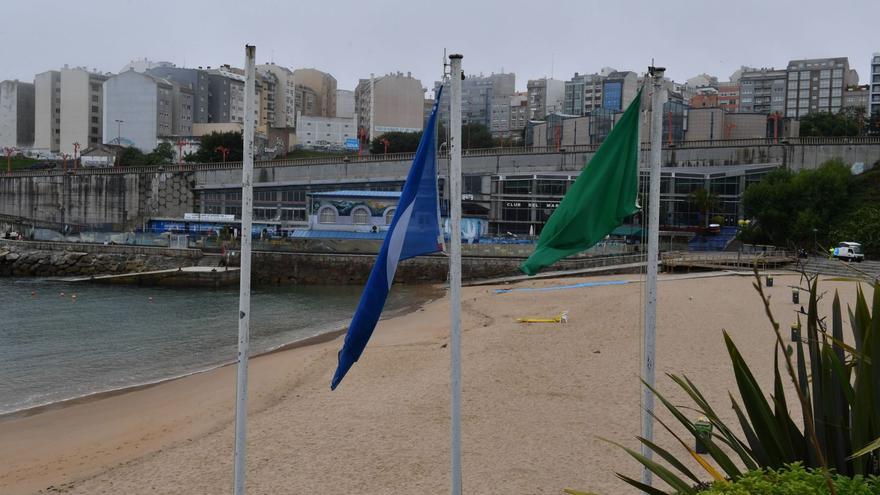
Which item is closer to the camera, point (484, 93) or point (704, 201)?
point (704, 201)

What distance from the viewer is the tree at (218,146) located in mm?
88188

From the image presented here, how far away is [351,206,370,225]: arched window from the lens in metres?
50.9

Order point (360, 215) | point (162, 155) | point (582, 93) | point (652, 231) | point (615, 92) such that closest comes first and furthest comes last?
1. point (652, 231)
2. point (360, 215)
3. point (162, 155)
4. point (615, 92)
5. point (582, 93)

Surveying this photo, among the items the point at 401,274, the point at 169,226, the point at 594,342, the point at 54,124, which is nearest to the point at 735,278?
the point at 594,342

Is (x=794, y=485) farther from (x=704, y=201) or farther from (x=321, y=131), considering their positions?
(x=321, y=131)

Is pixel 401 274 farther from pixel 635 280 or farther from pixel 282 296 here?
pixel 635 280

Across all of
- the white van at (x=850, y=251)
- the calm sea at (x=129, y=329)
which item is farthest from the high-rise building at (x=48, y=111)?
the white van at (x=850, y=251)

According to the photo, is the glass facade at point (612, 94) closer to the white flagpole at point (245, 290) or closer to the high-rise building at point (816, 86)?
the high-rise building at point (816, 86)

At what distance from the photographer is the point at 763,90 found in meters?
132

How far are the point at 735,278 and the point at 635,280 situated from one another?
4.44 metres

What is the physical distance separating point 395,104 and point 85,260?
82.8m

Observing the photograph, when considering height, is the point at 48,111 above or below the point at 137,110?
above

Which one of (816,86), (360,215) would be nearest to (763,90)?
(816,86)

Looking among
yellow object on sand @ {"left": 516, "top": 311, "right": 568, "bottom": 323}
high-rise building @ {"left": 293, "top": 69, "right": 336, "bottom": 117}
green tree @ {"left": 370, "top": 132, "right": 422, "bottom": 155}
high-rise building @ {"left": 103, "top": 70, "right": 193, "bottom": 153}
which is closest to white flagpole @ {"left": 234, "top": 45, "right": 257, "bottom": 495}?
yellow object on sand @ {"left": 516, "top": 311, "right": 568, "bottom": 323}
